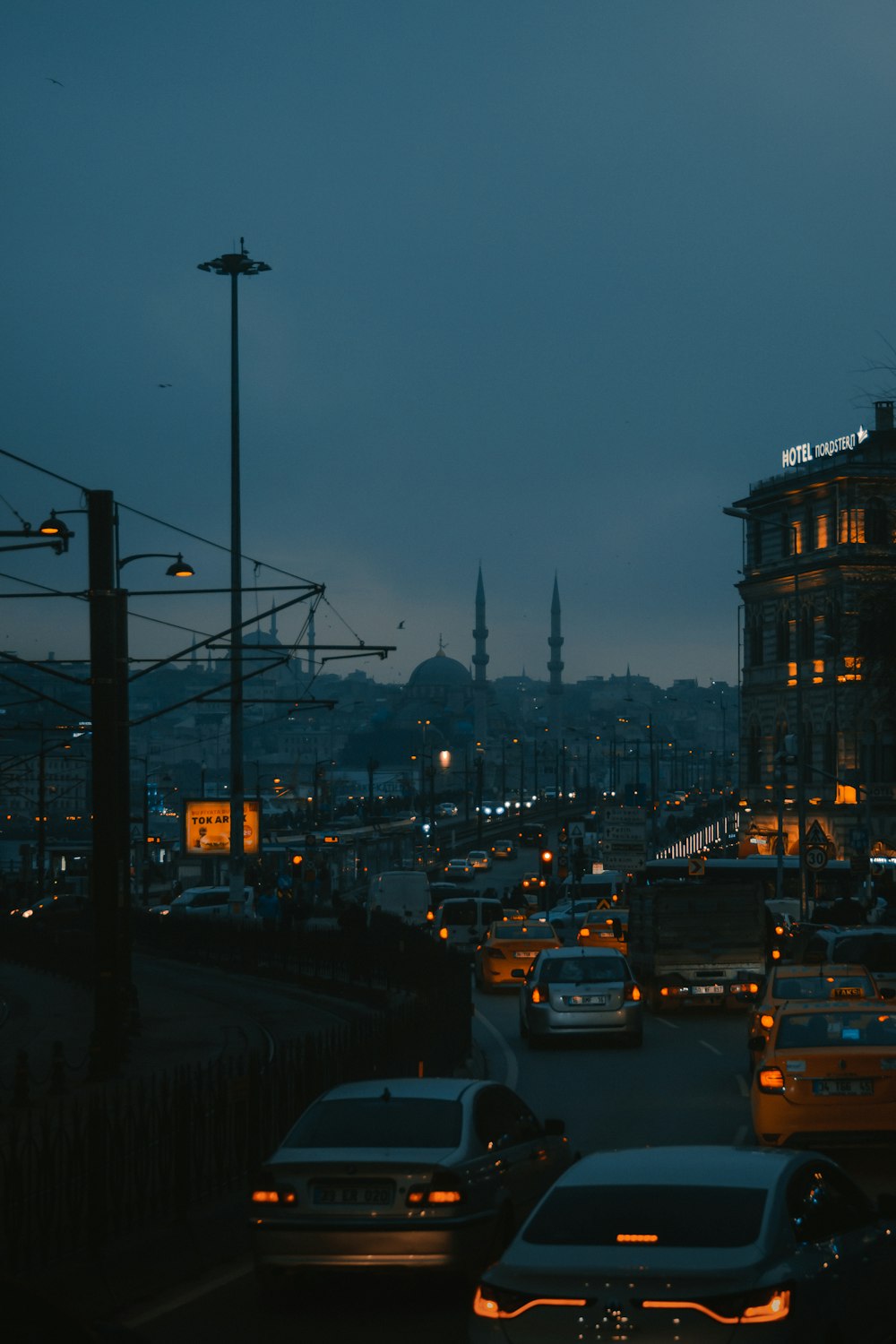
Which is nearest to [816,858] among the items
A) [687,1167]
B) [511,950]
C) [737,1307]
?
[511,950]

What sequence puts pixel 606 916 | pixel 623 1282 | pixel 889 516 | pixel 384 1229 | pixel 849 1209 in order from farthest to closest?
pixel 606 916, pixel 889 516, pixel 384 1229, pixel 849 1209, pixel 623 1282

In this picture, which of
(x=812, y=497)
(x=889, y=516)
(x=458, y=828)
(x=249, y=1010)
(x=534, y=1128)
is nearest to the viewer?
(x=534, y=1128)

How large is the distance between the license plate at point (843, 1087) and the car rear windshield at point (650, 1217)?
25.4 feet

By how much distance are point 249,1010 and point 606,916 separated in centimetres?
1631

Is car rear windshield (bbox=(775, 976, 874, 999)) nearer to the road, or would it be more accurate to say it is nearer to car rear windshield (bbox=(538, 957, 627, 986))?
the road

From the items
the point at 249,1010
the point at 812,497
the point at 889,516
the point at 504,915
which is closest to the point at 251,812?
the point at 504,915

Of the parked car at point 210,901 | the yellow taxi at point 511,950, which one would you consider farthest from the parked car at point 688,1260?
the parked car at point 210,901

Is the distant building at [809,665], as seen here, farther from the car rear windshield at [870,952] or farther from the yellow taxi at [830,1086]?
the yellow taxi at [830,1086]

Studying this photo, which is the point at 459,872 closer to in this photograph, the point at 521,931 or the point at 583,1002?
the point at 521,931

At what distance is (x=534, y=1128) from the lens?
11.9 metres

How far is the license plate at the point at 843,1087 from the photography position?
48.6 ft

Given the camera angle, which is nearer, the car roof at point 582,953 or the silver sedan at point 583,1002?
the silver sedan at point 583,1002

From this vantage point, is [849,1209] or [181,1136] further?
[181,1136]

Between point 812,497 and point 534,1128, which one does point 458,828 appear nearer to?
point 812,497
